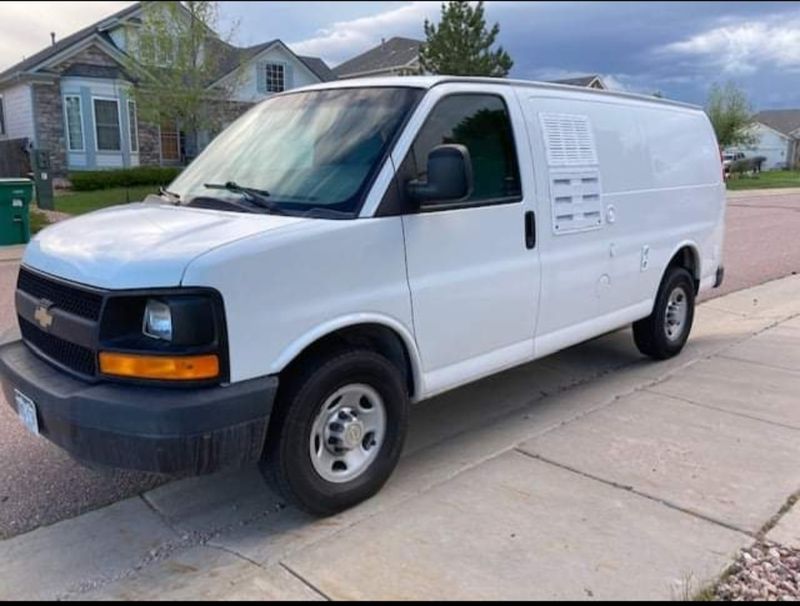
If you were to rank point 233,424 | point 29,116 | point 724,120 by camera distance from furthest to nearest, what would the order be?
1. point 724,120
2. point 29,116
3. point 233,424

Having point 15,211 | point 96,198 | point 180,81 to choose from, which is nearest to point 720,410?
point 15,211

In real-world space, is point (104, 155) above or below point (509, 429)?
above

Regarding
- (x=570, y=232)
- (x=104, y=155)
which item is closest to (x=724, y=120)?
(x=104, y=155)

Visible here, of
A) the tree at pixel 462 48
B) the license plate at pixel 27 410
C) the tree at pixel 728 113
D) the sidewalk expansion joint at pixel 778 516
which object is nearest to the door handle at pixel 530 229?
the sidewalk expansion joint at pixel 778 516

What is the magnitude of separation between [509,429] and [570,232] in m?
1.33

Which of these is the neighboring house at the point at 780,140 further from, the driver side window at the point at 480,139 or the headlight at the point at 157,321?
the headlight at the point at 157,321

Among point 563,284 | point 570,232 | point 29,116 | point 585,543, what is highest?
point 29,116

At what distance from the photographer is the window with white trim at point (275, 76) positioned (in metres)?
30.8

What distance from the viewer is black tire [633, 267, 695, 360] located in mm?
5836

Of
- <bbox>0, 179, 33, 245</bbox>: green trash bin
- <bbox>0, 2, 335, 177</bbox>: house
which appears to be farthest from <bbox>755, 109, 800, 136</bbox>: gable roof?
<bbox>0, 179, 33, 245</bbox>: green trash bin

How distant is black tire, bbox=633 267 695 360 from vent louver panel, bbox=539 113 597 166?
5.16 feet

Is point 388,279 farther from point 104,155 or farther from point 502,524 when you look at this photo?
point 104,155

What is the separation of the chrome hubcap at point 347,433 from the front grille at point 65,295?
3.56ft

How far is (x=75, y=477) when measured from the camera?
3.93 m
